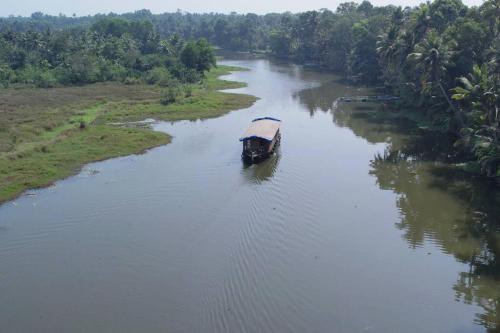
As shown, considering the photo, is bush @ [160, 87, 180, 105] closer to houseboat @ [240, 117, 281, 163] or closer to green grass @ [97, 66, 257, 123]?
green grass @ [97, 66, 257, 123]

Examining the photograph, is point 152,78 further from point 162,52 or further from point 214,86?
point 162,52

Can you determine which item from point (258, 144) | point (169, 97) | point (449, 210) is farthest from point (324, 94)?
point (449, 210)

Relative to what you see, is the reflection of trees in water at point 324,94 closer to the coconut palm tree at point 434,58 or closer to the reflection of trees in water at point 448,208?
the coconut palm tree at point 434,58

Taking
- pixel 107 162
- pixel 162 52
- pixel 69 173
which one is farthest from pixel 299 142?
pixel 162 52

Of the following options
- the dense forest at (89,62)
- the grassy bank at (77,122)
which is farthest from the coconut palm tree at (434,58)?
the dense forest at (89,62)

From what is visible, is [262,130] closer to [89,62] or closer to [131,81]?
[131,81]

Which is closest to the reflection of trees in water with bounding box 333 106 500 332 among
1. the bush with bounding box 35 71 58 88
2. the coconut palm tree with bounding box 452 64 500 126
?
the coconut palm tree with bounding box 452 64 500 126
